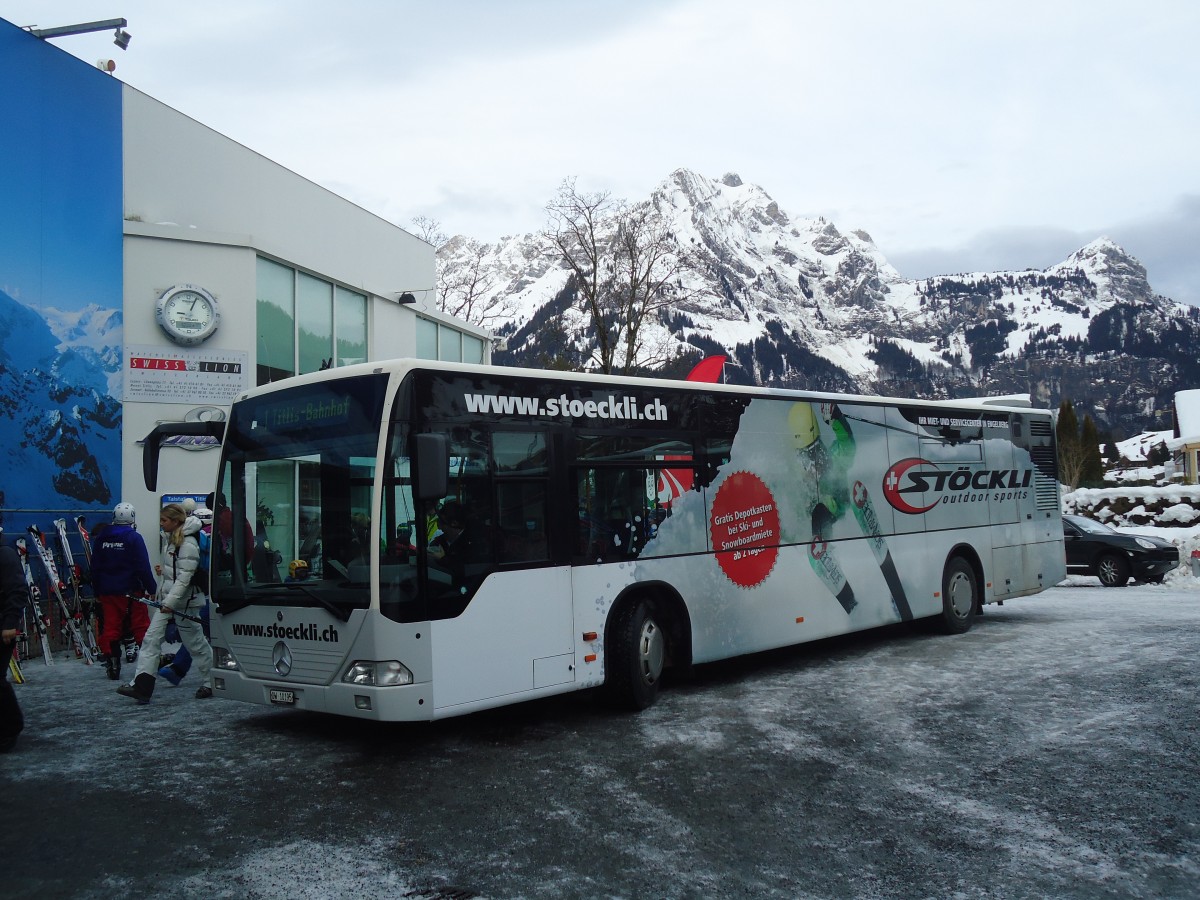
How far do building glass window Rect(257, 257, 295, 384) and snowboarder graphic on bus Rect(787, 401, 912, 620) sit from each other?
33.3 feet

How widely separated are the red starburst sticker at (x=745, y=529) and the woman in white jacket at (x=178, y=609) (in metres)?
4.74

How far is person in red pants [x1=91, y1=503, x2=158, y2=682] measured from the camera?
1012 cm

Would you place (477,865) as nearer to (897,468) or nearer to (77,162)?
(897,468)

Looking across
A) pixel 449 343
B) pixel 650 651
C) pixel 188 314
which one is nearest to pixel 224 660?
pixel 650 651

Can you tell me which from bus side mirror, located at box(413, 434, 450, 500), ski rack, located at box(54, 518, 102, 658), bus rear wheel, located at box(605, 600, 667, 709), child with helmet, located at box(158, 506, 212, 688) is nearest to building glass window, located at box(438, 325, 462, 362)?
ski rack, located at box(54, 518, 102, 658)

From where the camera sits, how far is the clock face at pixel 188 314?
15.8 m

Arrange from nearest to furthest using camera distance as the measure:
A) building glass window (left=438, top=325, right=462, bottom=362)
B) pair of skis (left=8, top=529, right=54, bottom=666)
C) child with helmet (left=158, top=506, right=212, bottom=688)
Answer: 1. child with helmet (left=158, top=506, right=212, bottom=688)
2. pair of skis (left=8, top=529, right=54, bottom=666)
3. building glass window (left=438, top=325, right=462, bottom=362)

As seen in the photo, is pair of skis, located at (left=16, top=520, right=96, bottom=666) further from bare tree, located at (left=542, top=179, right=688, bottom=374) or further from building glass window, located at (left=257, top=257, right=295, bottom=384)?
bare tree, located at (left=542, top=179, right=688, bottom=374)

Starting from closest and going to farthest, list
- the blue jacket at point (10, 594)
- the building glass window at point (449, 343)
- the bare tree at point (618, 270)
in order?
the blue jacket at point (10, 594) → the building glass window at point (449, 343) → the bare tree at point (618, 270)

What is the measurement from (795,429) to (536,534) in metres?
3.83

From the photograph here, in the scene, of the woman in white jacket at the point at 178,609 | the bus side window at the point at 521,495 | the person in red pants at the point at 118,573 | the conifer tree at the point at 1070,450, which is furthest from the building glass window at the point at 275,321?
the conifer tree at the point at 1070,450

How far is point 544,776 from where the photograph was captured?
21.4 ft

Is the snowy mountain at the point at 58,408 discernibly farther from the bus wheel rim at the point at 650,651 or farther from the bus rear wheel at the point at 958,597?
the bus rear wheel at the point at 958,597

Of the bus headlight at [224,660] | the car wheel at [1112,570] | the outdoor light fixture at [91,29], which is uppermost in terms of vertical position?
the outdoor light fixture at [91,29]
